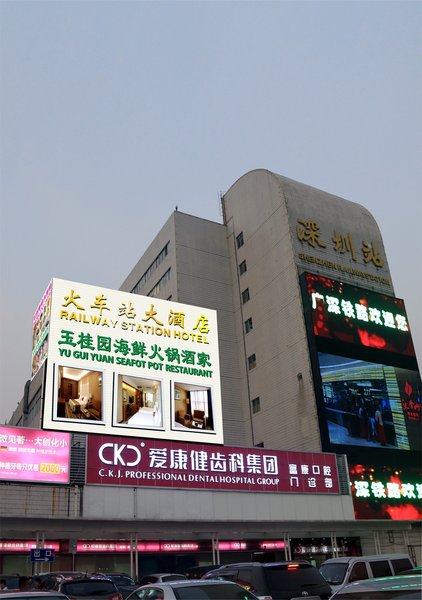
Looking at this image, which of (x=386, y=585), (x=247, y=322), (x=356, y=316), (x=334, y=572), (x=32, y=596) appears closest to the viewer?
(x=386, y=585)

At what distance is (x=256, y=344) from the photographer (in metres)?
46.1

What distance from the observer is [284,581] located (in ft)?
39.0

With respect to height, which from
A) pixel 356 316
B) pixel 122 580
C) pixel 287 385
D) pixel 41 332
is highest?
pixel 356 316

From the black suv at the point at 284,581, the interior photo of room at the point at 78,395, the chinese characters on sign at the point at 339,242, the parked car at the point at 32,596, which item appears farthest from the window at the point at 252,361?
the parked car at the point at 32,596

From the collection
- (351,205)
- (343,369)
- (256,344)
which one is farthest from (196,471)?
(351,205)

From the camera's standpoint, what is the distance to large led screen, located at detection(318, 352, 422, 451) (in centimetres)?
3778

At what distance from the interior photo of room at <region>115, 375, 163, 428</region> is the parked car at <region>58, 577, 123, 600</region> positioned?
52.3 feet

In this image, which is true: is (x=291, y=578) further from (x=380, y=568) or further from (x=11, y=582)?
(x=11, y=582)

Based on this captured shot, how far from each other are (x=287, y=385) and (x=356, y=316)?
7085 mm

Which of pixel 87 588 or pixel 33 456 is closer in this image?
pixel 87 588

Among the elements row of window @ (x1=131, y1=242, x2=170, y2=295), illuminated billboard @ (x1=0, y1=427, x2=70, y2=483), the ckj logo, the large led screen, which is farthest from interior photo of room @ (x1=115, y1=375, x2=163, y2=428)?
row of window @ (x1=131, y1=242, x2=170, y2=295)

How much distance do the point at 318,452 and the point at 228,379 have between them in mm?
13029

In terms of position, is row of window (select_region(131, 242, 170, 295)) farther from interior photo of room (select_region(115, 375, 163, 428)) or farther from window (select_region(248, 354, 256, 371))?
interior photo of room (select_region(115, 375, 163, 428))

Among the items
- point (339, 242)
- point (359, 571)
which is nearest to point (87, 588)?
point (359, 571)
